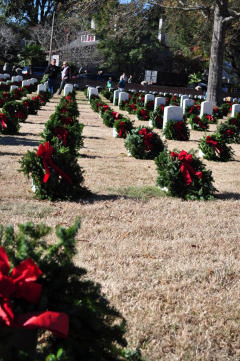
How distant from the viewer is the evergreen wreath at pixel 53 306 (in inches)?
68.7

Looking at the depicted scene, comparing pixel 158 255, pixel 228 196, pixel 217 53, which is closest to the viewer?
pixel 158 255

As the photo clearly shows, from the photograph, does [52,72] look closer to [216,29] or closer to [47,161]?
[216,29]

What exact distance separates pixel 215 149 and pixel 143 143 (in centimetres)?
163

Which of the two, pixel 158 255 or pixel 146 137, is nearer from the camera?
pixel 158 255

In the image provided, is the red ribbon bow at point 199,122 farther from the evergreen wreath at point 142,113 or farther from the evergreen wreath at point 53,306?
the evergreen wreath at point 53,306

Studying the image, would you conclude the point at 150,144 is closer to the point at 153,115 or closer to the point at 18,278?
the point at 153,115

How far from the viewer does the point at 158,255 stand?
15.0 ft

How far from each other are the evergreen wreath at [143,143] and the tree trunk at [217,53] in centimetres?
1580

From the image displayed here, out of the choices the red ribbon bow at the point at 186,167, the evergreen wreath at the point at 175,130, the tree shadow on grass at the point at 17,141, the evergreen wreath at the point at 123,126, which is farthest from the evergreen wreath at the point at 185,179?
the evergreen wreath at the point at 175,130

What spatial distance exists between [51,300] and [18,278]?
0.22 m

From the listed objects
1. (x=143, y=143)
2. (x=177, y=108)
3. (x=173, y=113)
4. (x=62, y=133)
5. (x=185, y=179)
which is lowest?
(x=185, y=179)

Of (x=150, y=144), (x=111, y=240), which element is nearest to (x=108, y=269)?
(x=111, y=240)

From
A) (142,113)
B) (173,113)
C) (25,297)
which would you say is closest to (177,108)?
(173,113)

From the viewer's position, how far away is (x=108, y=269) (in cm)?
413
